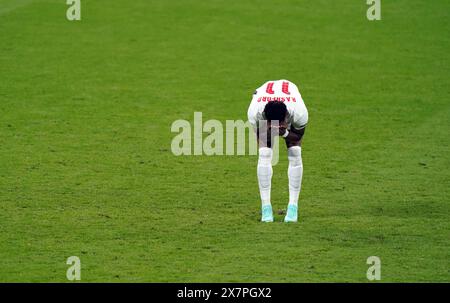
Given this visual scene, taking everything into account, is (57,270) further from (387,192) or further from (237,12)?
(237,12)

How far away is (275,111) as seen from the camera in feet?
38.6

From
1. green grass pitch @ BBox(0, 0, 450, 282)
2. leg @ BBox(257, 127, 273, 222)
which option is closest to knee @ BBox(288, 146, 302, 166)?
leg @ BBox(257, 127, 273, 222)

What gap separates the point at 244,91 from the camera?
20188 mm

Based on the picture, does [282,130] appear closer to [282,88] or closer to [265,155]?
[265,155]

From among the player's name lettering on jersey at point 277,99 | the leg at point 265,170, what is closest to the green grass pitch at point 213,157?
the leg at point 265,170

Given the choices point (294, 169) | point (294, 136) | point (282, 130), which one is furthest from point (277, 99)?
point (294, 169)

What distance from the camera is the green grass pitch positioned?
1159cm

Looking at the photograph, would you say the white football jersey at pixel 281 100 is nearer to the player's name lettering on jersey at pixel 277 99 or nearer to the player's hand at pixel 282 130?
the player's name lettering on jersey at pixel 277 99

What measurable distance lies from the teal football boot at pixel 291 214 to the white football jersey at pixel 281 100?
106 centimetres

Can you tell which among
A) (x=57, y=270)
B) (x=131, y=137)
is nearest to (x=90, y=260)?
(x=57, y=270)

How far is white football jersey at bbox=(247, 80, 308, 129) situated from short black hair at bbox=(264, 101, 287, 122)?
0.68ft

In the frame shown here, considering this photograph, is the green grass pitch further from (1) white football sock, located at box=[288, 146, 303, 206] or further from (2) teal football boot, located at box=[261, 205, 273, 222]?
(1) white football sock, located at box=[288, 146, 303, 206]

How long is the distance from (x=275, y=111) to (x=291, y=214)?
1547 millimetres

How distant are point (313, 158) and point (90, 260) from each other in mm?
5967
